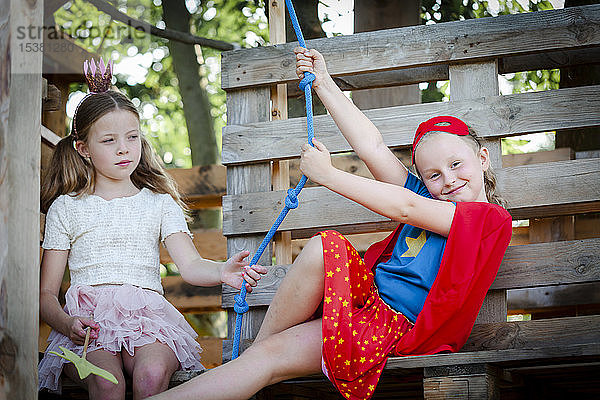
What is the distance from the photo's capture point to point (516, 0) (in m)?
5.92

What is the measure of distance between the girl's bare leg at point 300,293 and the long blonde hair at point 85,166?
1.01 meters

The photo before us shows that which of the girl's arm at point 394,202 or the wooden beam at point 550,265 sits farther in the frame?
the wooden beam at point 550,265

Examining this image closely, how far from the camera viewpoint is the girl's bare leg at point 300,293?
8.45 feet

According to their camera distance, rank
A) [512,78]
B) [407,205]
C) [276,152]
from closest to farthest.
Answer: [407,205] < [276,152] < [512,78]

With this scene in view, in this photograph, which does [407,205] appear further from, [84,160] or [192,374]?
[84,160]

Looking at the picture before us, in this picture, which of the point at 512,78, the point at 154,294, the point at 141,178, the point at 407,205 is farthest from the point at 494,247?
the point at 512,78

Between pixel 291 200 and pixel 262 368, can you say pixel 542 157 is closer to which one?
pixel 291 200

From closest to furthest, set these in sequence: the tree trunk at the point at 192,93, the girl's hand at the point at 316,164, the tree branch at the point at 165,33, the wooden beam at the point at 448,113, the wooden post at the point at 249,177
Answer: the girl's hand at the point at 316,164, the wooden beam at the point at 448,113, the wooden post at the point at 249,177, the tree branch at the point at 165,33, the tree trunk at the point at 192,93

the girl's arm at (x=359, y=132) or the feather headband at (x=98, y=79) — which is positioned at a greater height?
the feather headband at (x=98, y=79)

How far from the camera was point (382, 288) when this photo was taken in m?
2.76

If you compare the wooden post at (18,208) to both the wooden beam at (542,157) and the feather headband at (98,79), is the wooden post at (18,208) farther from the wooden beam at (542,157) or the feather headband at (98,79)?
the wooden beam at (542,157)

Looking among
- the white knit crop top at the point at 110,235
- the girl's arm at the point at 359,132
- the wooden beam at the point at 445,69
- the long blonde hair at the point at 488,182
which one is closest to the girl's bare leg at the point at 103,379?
the white knit crop top at the point at 110,235

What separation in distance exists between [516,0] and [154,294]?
390 centimetres

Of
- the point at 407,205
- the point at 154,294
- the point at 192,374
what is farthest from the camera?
the point at 154,294
